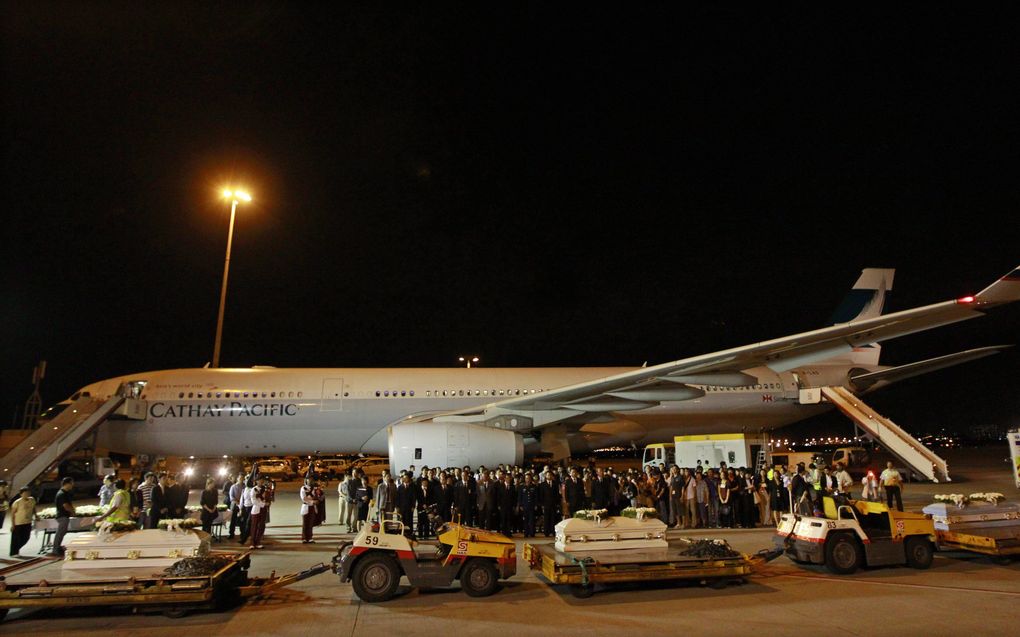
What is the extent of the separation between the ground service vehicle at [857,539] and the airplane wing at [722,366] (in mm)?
2914

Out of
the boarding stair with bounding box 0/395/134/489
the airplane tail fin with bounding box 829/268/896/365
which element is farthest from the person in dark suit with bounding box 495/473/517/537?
the airplane tail fin with bounding box 829/268/896/365

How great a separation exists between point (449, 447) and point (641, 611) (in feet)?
25.5

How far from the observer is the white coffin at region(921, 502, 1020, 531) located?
28.4ft

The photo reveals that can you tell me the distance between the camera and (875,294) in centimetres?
2161

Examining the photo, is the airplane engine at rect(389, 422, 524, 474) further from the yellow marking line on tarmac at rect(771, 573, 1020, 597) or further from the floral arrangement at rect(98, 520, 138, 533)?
the yellow marking line on tarmac at rect(771, 573, 1020, 597)

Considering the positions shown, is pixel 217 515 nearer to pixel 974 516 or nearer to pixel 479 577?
pixel 479 577

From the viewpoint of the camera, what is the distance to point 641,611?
639 cm

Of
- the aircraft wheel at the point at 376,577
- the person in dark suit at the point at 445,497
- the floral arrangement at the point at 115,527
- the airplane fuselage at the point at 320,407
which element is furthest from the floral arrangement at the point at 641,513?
the airplane fuselage at the point at 320,407

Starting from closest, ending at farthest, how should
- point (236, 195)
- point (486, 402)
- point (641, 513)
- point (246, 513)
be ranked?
point (641, 513) → point (246, 513) → point (486, 402) → point (236, 195)

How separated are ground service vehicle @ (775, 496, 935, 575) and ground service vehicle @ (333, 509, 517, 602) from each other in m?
4.17

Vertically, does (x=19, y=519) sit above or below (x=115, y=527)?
below

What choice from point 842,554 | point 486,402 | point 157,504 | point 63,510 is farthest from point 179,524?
point 486,402

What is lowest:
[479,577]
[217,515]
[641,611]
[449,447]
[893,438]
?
[641,611]

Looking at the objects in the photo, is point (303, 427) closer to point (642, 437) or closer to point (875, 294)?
point (642, 437)
